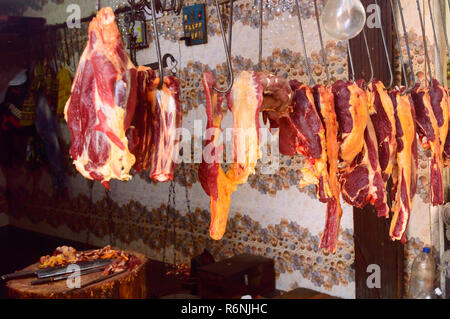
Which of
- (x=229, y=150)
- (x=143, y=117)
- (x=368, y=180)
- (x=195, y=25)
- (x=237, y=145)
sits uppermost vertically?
(x=195, y=25)

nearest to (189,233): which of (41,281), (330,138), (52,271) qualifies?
(52,271)

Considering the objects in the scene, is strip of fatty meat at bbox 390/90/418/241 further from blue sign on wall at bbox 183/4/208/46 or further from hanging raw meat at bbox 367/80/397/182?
blue sign on wall at bbox 183/4/208/46

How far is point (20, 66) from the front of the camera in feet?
22.8

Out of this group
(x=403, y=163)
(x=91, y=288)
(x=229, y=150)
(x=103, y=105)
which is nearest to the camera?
(x=103, y=105)

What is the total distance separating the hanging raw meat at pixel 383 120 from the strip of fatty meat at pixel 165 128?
41.7 inches

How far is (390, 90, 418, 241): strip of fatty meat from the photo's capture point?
2164 millimetres

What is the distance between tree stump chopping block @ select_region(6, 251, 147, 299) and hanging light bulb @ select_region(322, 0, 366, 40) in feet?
7.91

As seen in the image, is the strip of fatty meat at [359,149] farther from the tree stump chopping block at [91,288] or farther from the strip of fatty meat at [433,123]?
the tree stump chopping block at [91,288]

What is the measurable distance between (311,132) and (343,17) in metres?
0.50

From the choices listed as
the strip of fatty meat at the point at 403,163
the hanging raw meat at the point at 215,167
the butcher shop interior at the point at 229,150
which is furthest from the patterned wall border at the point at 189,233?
the hanging raw meat at the point at 215,167

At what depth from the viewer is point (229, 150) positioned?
4570 millimetres

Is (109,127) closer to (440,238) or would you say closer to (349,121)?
(349,121)

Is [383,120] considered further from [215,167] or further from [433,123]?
[215,167]

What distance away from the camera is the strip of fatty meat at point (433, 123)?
2307 millimetres
